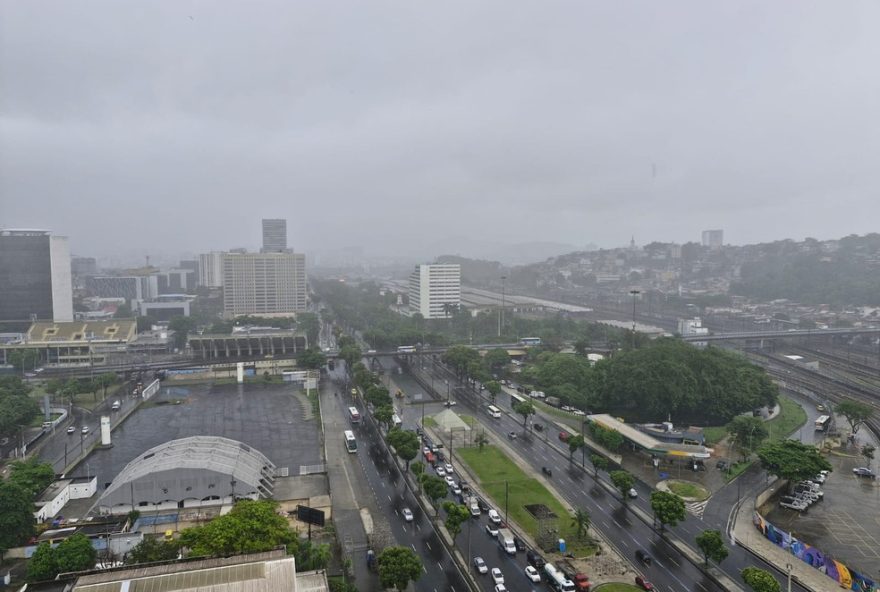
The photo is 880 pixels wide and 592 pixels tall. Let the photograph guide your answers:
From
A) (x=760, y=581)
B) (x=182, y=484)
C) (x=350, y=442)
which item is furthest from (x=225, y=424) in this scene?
(x=760, y=581)

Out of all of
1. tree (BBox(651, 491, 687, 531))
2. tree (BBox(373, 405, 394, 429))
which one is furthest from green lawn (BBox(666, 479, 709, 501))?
tree (BBox(373, 405, 394, 429))

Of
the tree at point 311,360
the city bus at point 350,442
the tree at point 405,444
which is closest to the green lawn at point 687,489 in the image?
the tree at point 405,444

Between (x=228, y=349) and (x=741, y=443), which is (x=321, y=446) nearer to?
(x=741, y=443)

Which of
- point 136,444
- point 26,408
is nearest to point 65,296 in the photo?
point 26,408

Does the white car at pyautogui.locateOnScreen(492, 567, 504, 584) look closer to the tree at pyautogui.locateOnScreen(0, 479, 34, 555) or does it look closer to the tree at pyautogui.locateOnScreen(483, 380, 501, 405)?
the tree at pyautogui.locateOnScreen(0, 479, 34, 555)

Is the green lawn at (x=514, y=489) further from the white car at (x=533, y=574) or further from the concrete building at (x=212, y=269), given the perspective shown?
the concrete building at (x=212, y=269)

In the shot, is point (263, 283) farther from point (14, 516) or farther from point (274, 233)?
point (14, 516)

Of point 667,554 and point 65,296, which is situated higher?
point 65,296
